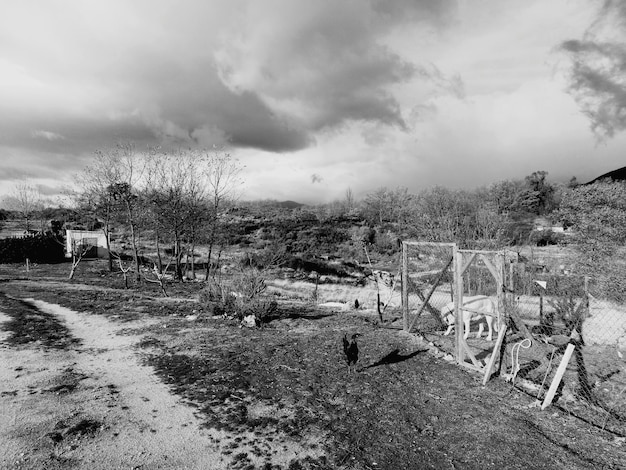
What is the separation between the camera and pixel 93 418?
5621 mm

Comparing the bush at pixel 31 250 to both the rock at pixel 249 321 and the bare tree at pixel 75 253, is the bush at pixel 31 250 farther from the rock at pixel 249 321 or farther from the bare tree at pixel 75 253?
the rock at pixel 249 321

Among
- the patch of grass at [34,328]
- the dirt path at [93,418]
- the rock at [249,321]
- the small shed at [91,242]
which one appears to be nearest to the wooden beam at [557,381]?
the dirt path at [93,418]

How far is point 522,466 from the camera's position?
4.42 m

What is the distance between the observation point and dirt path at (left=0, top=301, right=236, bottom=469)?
4637 millimetres

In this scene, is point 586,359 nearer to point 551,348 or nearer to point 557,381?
point 551,348

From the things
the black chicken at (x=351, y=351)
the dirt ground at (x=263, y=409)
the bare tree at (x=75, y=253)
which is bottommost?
the dirt ground at (x=263, y=409)

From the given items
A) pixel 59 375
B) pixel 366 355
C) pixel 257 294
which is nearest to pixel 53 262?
pixel 257 294

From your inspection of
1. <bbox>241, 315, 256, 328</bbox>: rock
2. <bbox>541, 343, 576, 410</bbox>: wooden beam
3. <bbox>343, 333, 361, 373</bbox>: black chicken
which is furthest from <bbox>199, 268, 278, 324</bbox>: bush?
<bbox>541, 343, 576, 410</bbox>: wooden beam

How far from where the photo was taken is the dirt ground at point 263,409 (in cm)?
466

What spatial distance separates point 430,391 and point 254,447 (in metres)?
3.27

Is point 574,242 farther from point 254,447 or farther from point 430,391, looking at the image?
point 254,447

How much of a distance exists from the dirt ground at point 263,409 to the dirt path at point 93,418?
22 mm

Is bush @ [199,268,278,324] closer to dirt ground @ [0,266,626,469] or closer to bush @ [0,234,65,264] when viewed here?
dirt ground @ [0,266,626,469]

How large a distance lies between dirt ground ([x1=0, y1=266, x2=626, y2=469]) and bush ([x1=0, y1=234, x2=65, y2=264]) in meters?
29.7
